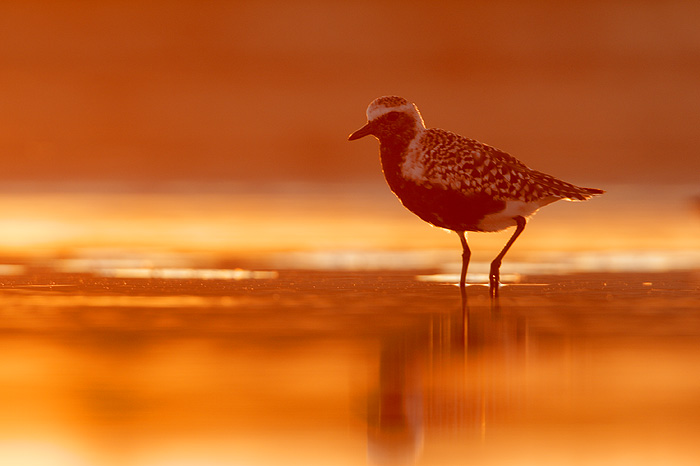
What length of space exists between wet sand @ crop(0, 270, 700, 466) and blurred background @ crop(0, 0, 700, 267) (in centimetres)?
1204

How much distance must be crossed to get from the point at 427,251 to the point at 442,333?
232 inches

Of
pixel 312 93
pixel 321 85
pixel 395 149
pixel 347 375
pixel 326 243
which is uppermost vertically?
pixel 321 85

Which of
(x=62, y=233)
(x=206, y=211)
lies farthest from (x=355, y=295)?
(x=206, y=211)

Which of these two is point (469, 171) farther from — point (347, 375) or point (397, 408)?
point (397, 408)

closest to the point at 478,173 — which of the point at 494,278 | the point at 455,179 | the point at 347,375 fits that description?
the point at 455,179

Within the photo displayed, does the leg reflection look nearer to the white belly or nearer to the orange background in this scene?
the white belly

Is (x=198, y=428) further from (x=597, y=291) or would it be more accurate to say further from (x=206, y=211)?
(x=206, y=211)

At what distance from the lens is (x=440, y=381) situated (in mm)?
7070

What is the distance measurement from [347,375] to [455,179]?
398 cm

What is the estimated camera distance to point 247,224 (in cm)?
1820

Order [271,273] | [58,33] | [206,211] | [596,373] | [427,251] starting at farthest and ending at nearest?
[58,33]
[206,211]
[427,251]
[271,273]
[596,373]

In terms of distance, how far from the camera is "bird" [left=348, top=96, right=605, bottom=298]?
1112 cm

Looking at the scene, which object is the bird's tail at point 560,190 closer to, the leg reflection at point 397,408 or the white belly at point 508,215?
the white belly at point 508,215

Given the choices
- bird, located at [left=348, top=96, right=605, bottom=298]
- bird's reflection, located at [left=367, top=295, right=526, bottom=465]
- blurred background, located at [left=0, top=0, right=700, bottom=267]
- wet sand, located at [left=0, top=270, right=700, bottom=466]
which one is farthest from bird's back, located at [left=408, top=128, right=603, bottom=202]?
blurred background, located at [left=0, top=0, right=700, bottom=267]
